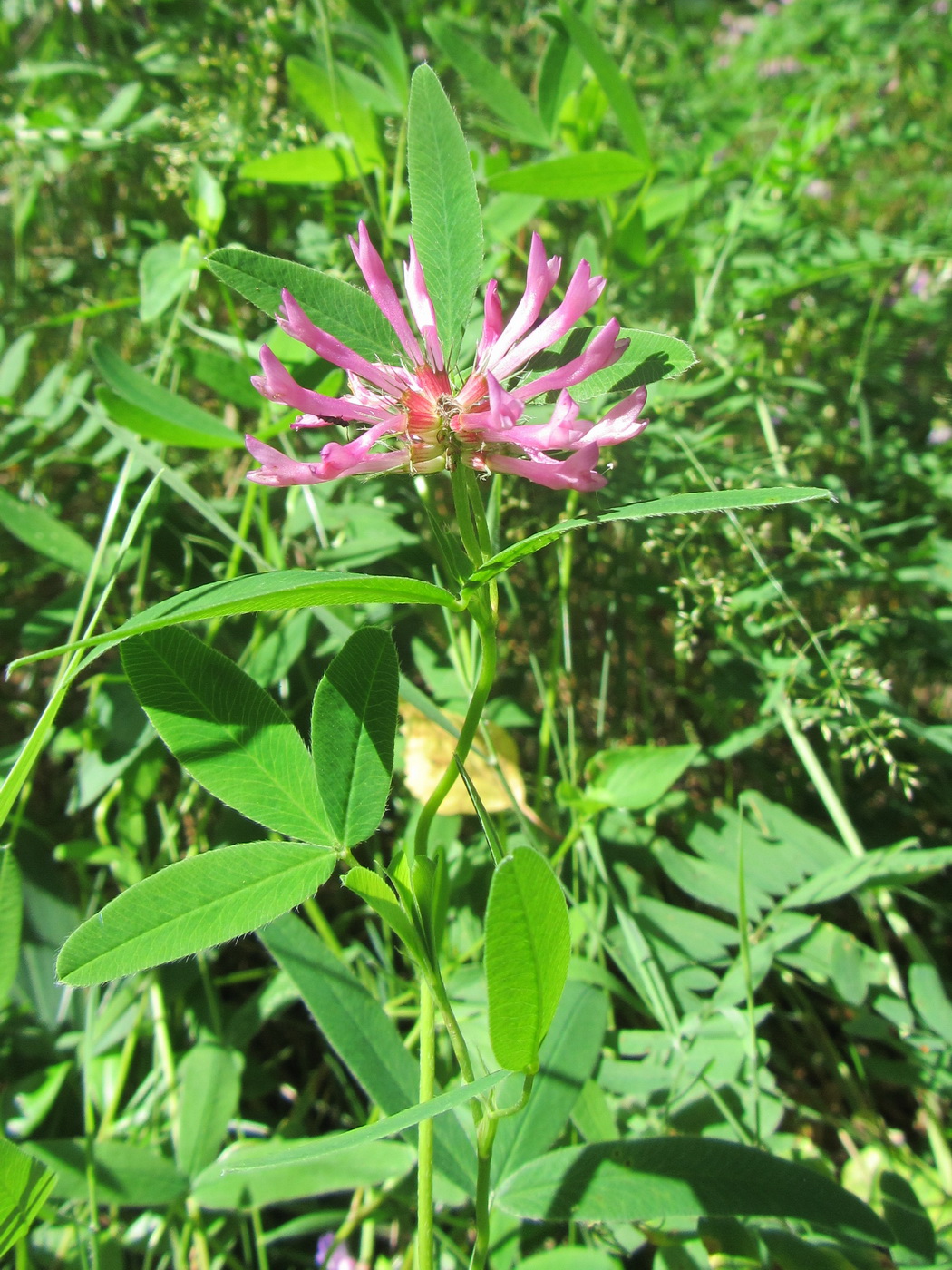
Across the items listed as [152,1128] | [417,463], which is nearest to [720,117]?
[417,463]

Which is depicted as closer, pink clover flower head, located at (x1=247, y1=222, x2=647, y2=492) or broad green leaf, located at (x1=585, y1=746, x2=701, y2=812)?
pink clover flower head, located at (x1=247, y1=222, x2=647, y2=492)

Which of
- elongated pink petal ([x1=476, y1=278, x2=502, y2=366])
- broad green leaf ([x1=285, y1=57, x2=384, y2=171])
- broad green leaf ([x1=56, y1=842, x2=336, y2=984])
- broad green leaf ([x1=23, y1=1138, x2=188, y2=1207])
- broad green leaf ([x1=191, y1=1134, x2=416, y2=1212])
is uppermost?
broad green leaf ([x1=285, y1=57, x2=384, y2=171])

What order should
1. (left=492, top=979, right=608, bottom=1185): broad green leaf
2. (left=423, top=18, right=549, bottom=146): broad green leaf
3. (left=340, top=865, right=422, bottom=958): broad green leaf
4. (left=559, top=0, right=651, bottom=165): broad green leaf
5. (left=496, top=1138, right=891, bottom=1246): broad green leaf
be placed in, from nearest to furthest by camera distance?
(left=340, top=865, right=422, bottom=958): broad green leaf, (left=496, top=1138, right=891, bottom=1246): broad green leaf, (left=492, top=979, right=608, bottom=1185): broad green leaf, (left=559, top=0, right=651, bottom=165): broad green leaf, (left=423, top=18, right=549, bottom=146): broad green leaf

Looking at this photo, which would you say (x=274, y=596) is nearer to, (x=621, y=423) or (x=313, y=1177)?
(x=621, y=423)

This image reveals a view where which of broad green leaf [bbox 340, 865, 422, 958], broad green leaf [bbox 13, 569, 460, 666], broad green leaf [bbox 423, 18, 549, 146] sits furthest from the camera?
broad green leaf [bbox 423, 18, 549, 146]

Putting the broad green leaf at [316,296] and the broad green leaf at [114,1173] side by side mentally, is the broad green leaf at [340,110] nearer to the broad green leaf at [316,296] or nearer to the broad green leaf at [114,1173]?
the broad green leaf at [316,296]

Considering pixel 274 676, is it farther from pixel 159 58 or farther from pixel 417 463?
pixel 159 58

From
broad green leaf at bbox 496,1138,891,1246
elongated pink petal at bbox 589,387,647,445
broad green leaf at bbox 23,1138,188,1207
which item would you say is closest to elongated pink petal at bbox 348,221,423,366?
elongated pink petal at bbox 589,387,647,445

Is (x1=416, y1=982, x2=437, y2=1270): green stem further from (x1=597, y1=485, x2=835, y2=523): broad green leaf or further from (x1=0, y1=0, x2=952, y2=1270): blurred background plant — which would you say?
(x1=597, y1=485, x2=835, y2=523): broad green leaf
